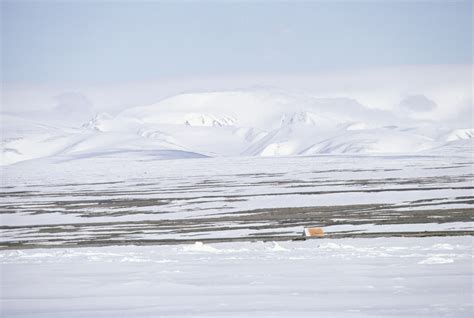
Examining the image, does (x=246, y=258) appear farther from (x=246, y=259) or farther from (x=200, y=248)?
(x=200, y=248)

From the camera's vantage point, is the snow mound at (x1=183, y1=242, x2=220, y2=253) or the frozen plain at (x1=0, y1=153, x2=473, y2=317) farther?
the snow mound at (x1=183, y1=242, x2=220, y2=253)

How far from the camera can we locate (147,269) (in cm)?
2267

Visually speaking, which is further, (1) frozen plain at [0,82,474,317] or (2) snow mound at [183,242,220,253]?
(2) snow mound at [183,242,220,253]

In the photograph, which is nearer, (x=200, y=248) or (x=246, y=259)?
(x=246, y=259)

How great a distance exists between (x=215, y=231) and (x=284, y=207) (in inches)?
457

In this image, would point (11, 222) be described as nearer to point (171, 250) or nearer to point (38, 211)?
point (38, 211)

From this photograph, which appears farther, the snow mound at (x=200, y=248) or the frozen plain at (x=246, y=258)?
the snow mound at (x=200, y=248)

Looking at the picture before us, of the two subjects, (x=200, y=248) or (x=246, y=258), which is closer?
(x=246, y=258)

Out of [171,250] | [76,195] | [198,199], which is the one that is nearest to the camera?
[171,250]

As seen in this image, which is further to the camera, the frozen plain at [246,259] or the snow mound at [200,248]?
the snow mound at [200,248]

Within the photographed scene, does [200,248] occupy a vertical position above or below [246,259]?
above

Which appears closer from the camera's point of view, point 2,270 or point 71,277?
point 71,277

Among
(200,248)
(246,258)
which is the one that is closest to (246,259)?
(246,258)

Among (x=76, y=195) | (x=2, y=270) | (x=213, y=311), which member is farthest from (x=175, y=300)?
(x=76, y=195)
